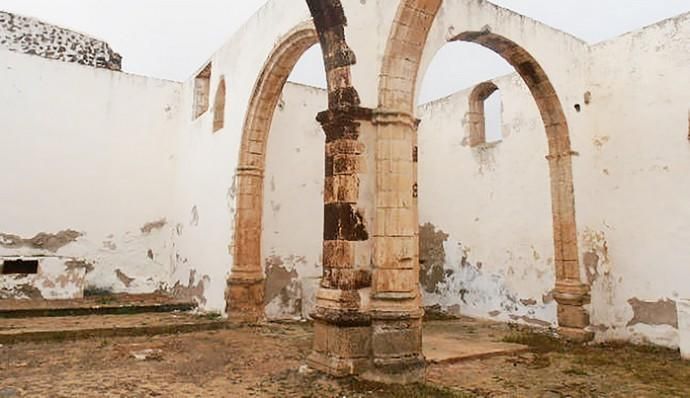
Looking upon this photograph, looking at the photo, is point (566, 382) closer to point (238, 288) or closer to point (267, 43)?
point (238, 288)

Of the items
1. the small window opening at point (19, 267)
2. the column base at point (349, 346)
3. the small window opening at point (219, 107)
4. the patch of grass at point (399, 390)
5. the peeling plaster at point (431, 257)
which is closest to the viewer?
the patch of grass at point (399, 390)

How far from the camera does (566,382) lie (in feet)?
14.5

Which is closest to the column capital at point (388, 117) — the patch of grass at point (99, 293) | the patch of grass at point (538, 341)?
the patch of grass at point (538, 341)

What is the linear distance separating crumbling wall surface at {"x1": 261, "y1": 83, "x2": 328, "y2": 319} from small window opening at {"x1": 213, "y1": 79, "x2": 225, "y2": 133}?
1.16m

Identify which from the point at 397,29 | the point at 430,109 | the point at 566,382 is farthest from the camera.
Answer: the point at 430,109

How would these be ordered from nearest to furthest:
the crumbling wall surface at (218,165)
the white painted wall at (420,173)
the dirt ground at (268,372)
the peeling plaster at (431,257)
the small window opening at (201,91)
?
the dirt ground at (268,372), the white painted wall at (420,173), the crumbling wall surface at (218,165), the small window opening at (201,91), the peeling plaster at (431,257)

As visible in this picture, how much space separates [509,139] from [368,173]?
4.83 metres

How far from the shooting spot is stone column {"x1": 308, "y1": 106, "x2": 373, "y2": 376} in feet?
14.1

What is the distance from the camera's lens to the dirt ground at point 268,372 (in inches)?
154

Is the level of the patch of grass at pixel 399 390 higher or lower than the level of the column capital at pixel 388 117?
lower

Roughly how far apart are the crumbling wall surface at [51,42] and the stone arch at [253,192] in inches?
211

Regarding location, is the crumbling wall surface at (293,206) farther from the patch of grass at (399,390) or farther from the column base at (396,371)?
the patch of grass at (399,390)

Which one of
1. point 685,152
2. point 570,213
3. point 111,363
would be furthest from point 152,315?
point 685,152

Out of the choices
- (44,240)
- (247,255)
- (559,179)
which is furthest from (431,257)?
(44,240)
